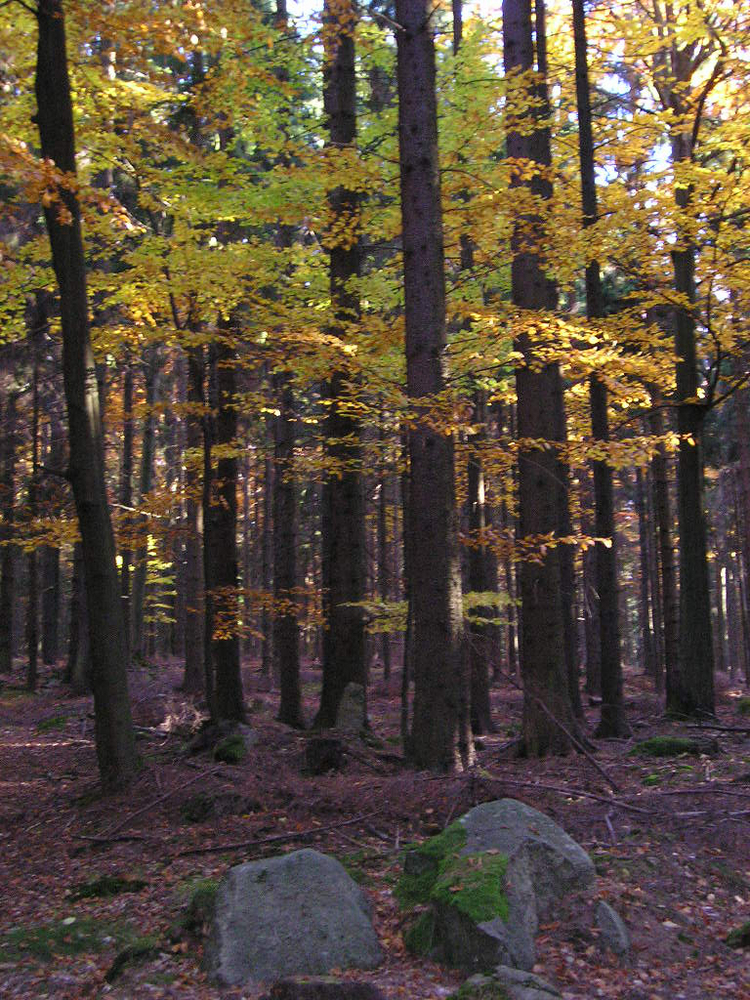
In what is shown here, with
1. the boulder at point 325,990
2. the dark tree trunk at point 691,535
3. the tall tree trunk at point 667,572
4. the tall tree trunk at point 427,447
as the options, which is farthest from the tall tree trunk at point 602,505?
the boulder at point 325,990

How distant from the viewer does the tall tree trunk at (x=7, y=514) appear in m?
20.4

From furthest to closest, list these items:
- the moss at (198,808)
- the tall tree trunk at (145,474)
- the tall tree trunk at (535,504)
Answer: the tall tree trunk at (145,474)
the tall tree trunk at (535,504)
the moss at (198,808)

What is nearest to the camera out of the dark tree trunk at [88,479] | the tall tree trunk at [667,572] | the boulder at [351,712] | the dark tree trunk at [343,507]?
the dark tree trunk at [88,479]

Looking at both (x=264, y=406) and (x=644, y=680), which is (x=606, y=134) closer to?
(x=264, y=406)

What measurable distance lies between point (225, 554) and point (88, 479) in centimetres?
427

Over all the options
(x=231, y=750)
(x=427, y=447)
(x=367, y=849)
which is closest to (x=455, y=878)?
(x=367, y=849)

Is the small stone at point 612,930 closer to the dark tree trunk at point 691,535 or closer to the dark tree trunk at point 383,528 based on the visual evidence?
the dark tree trunk at point 383,528

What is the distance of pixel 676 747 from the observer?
34.6ft

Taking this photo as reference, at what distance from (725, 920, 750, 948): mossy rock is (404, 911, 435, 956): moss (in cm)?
179

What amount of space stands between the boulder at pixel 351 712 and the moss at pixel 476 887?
7579 millimetres

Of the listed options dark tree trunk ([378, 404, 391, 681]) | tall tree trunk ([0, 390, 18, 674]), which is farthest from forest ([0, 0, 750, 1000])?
tall tree trunk ([0, 390, 18, 674])

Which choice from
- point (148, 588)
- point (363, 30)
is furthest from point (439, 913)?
point (148, 588)

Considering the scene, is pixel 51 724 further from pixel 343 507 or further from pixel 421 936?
pixel 421 936

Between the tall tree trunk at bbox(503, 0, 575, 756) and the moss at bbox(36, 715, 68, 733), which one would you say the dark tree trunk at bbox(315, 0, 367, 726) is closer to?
the tall tree trunk at bbox(503, 0, 575, 756)
